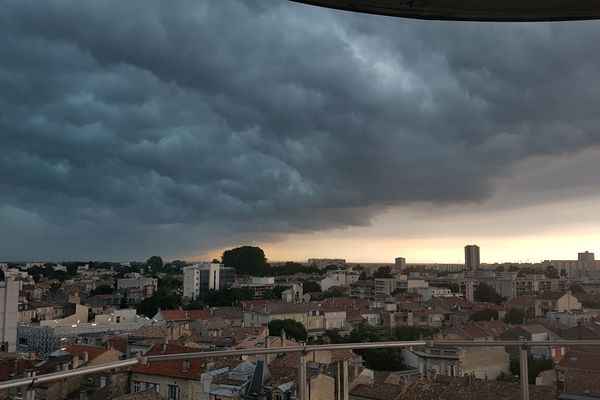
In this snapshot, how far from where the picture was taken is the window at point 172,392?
263cm

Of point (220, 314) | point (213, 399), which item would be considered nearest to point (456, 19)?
point (213, 399)

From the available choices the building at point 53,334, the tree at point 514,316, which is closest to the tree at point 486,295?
the tree at point 514,316

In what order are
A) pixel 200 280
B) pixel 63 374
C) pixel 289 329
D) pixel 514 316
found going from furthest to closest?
1. pixel 200 280
2. pixel 514 316
3. pixel 289 329
4. pixel 63 374

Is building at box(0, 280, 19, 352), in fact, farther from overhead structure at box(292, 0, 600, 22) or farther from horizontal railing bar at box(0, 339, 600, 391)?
overhead structure at box(292, 0, 600, 22)

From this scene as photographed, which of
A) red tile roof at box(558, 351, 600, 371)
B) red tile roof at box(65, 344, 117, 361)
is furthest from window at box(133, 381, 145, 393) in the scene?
red tile roof at box(65, 344, 117, 361)

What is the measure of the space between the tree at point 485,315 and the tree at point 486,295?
1609 centimetres

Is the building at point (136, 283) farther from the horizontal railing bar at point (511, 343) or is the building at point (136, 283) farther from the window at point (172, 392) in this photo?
the horizontal railing bar at point (511, 343)

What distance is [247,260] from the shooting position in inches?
3723

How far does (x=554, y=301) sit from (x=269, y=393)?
1573 inches

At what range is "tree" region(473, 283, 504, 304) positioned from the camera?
52.7m

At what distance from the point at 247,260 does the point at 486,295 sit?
4963 cm

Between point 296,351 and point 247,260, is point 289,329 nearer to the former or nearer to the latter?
point 296,351

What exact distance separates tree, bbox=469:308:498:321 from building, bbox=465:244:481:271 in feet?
226

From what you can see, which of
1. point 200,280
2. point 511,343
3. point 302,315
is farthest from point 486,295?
point 511,343
